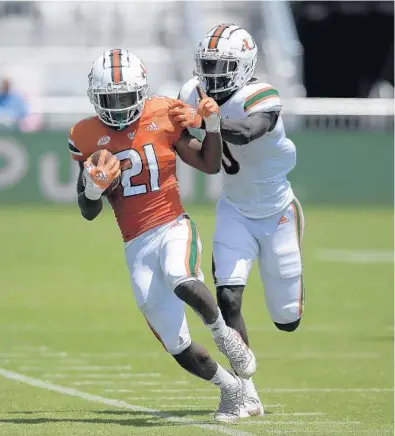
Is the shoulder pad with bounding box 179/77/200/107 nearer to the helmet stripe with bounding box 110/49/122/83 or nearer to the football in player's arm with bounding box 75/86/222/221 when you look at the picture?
the football in player's arm with bounding box 75/86/222/221

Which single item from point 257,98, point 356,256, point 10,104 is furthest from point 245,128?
point 10,104

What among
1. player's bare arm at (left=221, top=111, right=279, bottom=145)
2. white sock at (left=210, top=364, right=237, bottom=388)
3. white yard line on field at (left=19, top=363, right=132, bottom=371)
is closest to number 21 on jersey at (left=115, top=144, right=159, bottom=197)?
player's bare arm at (left=221, top=111, right=279, bottom=145)

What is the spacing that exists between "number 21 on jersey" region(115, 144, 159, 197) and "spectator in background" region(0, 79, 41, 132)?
13198 mm

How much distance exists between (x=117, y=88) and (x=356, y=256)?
30.8 feet

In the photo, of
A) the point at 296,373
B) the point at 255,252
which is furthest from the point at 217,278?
the point at 296,373

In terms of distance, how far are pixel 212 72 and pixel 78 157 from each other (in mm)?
885

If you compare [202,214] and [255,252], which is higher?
[255,252]

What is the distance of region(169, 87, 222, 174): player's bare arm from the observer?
6.35 m

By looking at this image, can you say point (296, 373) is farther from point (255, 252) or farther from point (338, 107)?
point (338, 107)

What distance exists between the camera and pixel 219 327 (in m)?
6.43

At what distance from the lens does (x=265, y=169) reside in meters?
A: 7.31

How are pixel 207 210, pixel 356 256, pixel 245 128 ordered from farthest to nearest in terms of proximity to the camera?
pixel 207 210 < pixel 356 256 < pixel 245 128

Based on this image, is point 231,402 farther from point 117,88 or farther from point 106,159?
point 117,88

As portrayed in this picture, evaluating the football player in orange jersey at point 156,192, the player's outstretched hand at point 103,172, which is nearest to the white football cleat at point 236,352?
the football player in orange jersey at point 156,192
